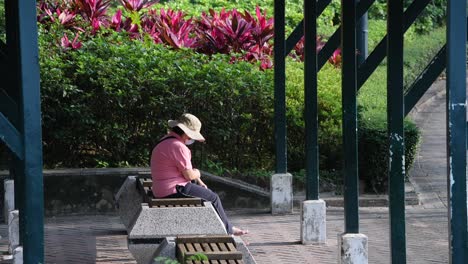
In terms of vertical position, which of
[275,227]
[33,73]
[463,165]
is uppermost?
[33,73]

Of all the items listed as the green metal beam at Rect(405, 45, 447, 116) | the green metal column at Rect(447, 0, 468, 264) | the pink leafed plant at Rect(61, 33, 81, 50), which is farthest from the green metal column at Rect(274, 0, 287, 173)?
the green metal column at Rect(447, 0, 468, 264)

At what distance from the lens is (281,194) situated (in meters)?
12.8

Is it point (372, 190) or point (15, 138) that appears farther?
point (372, 190)

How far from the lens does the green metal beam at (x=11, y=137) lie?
23.7 feet

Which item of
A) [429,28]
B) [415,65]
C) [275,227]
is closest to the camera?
[275,227]

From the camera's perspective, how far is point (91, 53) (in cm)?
1413

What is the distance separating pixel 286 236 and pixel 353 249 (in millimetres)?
2380

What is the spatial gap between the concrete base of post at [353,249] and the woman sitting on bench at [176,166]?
1.17 metres

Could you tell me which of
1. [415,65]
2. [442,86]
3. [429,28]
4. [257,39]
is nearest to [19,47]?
[257,39]

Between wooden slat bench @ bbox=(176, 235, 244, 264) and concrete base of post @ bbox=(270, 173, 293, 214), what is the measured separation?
4.71m

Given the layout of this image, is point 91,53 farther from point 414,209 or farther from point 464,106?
point 464,106

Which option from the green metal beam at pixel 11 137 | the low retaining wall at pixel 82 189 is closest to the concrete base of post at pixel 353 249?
the green metal beam at pixel 11 137

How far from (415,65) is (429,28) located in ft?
17.0

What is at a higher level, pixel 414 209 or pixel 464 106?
pixel 464 106
